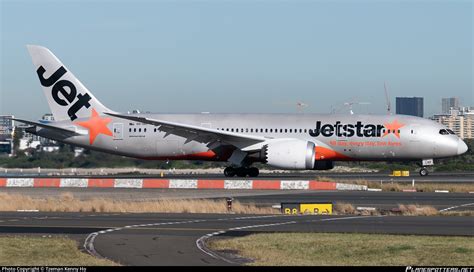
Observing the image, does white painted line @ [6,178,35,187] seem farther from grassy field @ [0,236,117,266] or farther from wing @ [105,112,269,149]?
grassy field @ [0,236,117,266]

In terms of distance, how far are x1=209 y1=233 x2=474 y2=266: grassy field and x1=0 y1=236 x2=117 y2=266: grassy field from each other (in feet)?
10.3

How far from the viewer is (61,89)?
57688mm

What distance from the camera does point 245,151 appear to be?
5491 cm

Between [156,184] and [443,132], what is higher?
[443,132]

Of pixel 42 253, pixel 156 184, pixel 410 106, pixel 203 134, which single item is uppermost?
pixel 410 106

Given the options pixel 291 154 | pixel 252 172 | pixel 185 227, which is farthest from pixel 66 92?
pixel 185 227

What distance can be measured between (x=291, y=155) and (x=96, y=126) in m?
12.8

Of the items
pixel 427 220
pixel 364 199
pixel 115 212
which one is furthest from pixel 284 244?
pixel 364 199

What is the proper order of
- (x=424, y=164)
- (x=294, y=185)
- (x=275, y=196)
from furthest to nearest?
(x=424, y=164) → (x=294, y=185) → (x=275, y=196)

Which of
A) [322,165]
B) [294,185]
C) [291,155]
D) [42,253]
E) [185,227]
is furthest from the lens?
[322,165]

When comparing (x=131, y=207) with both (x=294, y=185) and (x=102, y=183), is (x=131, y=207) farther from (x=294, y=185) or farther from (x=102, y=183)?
(x=102, y=183)

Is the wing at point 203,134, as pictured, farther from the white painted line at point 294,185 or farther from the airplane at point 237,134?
the white painted line at point 294,185

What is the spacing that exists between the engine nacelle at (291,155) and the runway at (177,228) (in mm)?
23458

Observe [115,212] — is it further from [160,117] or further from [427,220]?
[160,117]
